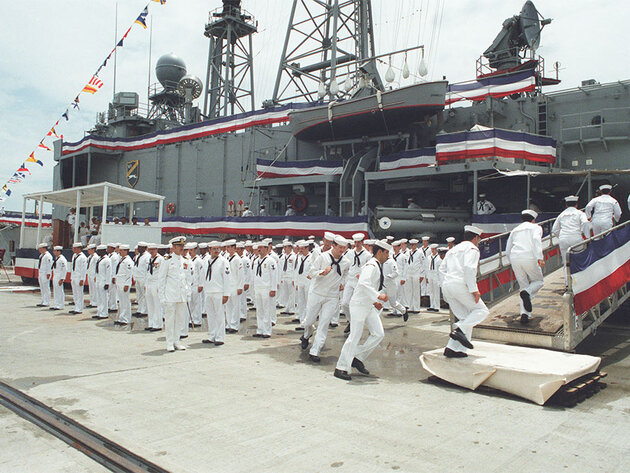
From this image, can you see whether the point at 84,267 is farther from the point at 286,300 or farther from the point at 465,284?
the point at 465,284

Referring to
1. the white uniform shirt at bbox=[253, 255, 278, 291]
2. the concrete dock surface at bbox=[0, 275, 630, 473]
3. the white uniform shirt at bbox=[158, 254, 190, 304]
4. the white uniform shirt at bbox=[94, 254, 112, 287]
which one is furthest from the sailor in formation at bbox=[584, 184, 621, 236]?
the white uniform shirt at bbox=[94, 254, 112, 287]

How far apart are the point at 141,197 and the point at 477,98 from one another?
1227 centimetres

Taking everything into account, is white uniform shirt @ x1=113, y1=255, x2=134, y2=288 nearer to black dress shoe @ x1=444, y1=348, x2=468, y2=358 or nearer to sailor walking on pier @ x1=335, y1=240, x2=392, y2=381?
sailor walking on pier @ x1=335, y1=240, x2=392, y2=381

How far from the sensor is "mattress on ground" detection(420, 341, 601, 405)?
4.77 metres

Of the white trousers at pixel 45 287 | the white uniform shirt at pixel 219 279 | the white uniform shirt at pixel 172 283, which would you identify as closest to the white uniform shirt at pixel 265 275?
the white uniform shirt at pixel 219 279

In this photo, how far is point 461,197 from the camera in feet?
59.1

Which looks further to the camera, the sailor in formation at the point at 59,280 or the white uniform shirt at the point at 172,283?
the sailor in formation at the point at 59,280

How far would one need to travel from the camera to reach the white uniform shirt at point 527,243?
6754 mm

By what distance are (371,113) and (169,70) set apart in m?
19.0

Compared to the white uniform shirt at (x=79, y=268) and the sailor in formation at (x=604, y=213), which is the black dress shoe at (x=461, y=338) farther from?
the white uniform shirt at (x=79, y=268)

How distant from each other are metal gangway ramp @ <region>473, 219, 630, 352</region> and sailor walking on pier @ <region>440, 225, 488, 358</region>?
1.17 m

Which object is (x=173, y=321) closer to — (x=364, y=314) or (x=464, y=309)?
(x=364, y=314)

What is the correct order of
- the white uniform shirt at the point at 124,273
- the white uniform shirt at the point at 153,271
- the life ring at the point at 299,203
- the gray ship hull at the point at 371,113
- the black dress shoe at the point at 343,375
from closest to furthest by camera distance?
the black dress shoe at the point at 343,375, the white uniform shirt at the point at 153,271, the white uniform shirt at the point at 124,273, the gray ship hull at the point at 371,113, the life ring at the point at 299,203

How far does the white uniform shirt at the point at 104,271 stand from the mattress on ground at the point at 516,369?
318 inches
